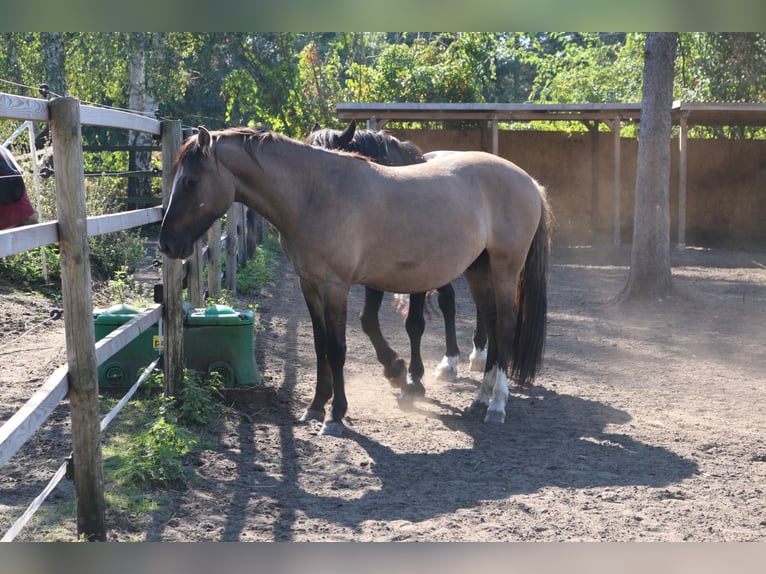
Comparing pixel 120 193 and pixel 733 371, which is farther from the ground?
pixel 120 193

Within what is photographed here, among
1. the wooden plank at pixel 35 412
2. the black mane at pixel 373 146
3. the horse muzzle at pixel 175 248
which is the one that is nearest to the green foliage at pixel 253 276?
the black mane at pixel 373 146

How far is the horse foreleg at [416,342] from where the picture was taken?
5633mm

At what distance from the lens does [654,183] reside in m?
9.63

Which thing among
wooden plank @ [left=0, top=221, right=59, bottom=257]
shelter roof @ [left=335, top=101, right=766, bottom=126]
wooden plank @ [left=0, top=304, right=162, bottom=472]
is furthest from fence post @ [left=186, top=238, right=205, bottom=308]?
shelter roof @ [left=335, top=101, right=766, bottom=126]

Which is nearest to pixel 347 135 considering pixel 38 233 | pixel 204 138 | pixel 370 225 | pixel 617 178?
pixel 370 225

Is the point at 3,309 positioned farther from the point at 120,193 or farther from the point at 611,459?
the point at 120,193

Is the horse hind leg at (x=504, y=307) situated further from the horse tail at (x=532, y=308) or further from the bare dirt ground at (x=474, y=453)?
the bare dirt ground at (x=474, y=453)

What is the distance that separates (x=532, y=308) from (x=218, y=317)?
201cm

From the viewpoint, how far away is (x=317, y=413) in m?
4.98

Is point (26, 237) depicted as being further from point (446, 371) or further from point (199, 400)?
point (446, 371)

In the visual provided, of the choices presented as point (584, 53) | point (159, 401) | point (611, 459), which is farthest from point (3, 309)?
point (584, 53)

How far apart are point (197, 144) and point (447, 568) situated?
2617 millimetres

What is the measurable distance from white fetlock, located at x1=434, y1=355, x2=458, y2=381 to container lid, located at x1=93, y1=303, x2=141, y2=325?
2253 mm

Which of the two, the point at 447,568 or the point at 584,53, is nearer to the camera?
the point at 447,568
